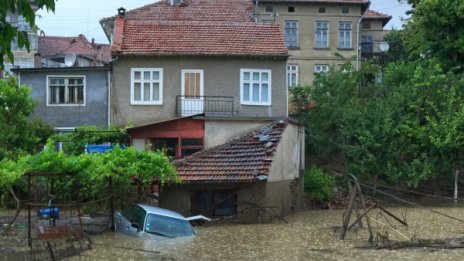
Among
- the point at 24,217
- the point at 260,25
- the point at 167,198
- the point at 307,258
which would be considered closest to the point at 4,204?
the point at 24,217

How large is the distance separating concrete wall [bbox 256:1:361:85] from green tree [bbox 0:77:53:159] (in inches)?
956

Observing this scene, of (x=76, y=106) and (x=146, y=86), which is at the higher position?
(x=146, y=86)

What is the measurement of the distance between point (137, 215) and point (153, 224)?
93 cm

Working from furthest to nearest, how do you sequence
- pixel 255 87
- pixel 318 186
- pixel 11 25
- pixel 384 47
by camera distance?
pixel 384 47 < pixel 255 87 < pixel 318 186 < pixel 11 25

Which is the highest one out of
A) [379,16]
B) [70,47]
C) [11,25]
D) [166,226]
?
[379,16]

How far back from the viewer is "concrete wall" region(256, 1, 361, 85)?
4947cm

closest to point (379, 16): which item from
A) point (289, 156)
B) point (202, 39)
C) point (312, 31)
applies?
point (312, 31)

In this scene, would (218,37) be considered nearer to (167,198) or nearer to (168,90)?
(168,90)

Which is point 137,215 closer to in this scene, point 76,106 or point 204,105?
point 204,105

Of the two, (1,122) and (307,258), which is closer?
(307,258)

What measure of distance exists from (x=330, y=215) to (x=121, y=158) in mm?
11116

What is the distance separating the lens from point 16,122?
29625mm

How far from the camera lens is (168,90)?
109ft

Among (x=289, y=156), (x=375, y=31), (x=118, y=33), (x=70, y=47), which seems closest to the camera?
(x=289, y=156)
